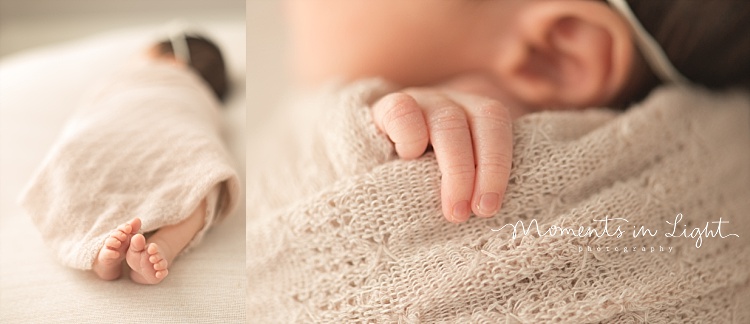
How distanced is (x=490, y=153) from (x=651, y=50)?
38cm

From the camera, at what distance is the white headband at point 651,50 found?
734 mm

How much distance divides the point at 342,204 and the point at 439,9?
312mm

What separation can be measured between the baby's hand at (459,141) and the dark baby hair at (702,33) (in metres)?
0.30

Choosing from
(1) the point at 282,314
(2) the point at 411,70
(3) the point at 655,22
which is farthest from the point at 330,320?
(3) the point at 655,22

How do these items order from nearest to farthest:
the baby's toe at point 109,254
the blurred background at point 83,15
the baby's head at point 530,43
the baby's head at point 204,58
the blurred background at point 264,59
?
1. the baby's toe at point 109,254
2. the blurred background at point 264,59
3. the baby's head at point 530,43
4. the baby's head at point 204,58
5. the blurred background at point 83,15

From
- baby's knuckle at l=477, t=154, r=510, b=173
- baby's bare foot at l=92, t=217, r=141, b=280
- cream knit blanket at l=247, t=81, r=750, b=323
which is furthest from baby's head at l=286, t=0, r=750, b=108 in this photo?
baby's bare foot at l=92, t=217, r=141, b=280

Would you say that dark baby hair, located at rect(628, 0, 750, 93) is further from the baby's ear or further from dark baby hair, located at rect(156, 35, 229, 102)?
dark baby hair, located at rect(156, 35, 229, 102)

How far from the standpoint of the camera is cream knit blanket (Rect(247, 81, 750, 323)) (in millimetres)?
525

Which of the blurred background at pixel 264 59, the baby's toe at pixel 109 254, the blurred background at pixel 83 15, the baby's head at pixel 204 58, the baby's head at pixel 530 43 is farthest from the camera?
the blurred background at pixel 83 15

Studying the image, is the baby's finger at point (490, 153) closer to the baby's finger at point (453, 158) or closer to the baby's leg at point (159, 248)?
the baby's finger at point (453, 158)

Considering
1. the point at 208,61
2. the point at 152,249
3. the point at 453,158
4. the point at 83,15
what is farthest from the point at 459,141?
the point at 83,15

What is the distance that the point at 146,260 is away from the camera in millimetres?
512

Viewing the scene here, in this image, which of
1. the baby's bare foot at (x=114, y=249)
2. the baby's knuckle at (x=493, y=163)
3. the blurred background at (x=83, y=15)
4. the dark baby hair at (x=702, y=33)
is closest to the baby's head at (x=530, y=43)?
the dark baby hair at (x=702, y=33)

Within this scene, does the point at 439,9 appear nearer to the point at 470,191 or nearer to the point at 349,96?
the point at 349,96
